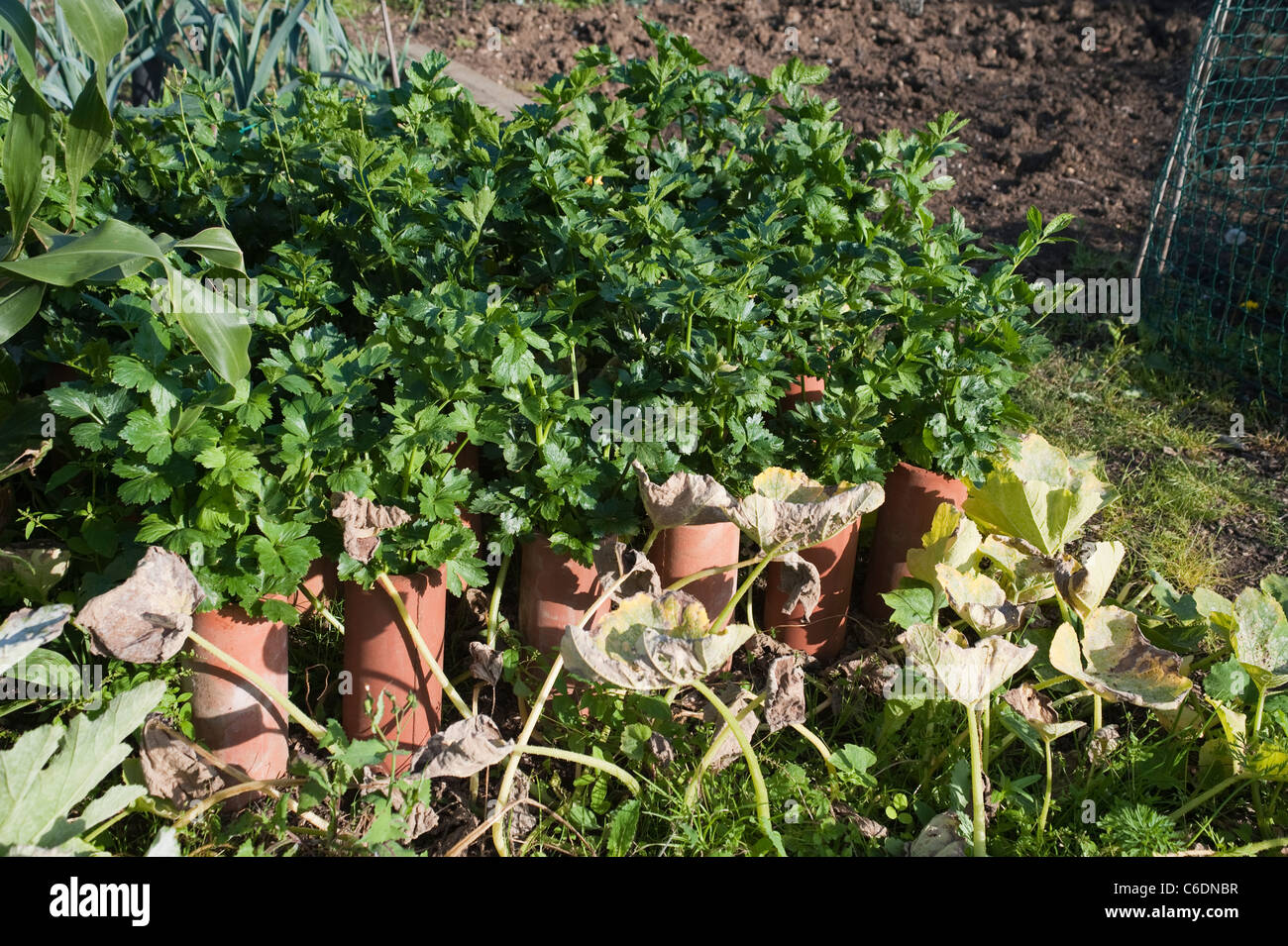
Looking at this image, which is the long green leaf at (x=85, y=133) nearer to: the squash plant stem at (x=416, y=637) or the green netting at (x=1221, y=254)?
the squash plant stem at (x=416, y=637)

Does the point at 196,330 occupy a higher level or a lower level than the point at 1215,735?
higher

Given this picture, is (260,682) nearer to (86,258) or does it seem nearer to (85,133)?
(86,258)

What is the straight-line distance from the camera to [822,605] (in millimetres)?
2279

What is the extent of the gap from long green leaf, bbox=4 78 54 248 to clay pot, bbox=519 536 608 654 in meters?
1.08

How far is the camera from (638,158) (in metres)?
2.60

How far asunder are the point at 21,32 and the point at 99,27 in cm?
17

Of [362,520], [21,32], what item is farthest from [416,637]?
[21,32]

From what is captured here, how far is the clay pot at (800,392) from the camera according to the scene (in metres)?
2.39

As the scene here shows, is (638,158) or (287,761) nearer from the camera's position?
(287,761)

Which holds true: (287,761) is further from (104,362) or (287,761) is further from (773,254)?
(773,254)

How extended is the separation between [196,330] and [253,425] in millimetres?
189

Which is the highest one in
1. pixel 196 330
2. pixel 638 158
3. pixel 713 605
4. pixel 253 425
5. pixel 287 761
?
pixel 638 158
